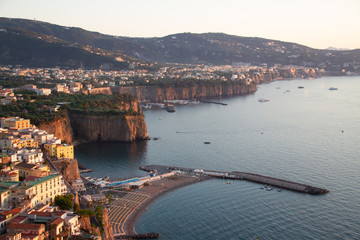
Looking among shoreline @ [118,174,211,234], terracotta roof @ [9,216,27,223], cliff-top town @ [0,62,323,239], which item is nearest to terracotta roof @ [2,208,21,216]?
cliff-top town @ [0,62,323,239]

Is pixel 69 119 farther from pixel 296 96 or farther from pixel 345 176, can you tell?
pixel 296 96

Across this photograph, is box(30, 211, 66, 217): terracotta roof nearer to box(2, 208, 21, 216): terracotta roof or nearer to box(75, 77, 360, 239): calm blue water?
box(2, 208, 21, 216): terracotta roof

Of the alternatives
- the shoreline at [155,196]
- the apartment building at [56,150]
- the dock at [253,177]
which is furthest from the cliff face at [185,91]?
the shoreline at [155,196]

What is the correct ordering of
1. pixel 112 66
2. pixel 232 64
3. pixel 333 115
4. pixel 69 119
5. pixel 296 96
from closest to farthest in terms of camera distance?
1. pixel 69 119
2. pixel 333 115
3. pixel 296 96
4. pixel 112 66
5. pixel 232 64

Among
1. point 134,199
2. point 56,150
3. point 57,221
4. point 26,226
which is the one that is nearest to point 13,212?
point 26,226

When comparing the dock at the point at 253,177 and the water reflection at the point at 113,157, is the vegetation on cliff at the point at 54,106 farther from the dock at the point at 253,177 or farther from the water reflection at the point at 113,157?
the dock at the point at 253,177

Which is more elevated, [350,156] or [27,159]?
[27,159]

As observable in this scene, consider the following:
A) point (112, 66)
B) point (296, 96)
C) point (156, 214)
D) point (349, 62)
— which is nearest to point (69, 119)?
point (156, 214)

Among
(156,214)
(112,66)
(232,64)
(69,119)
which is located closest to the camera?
(156,214)
